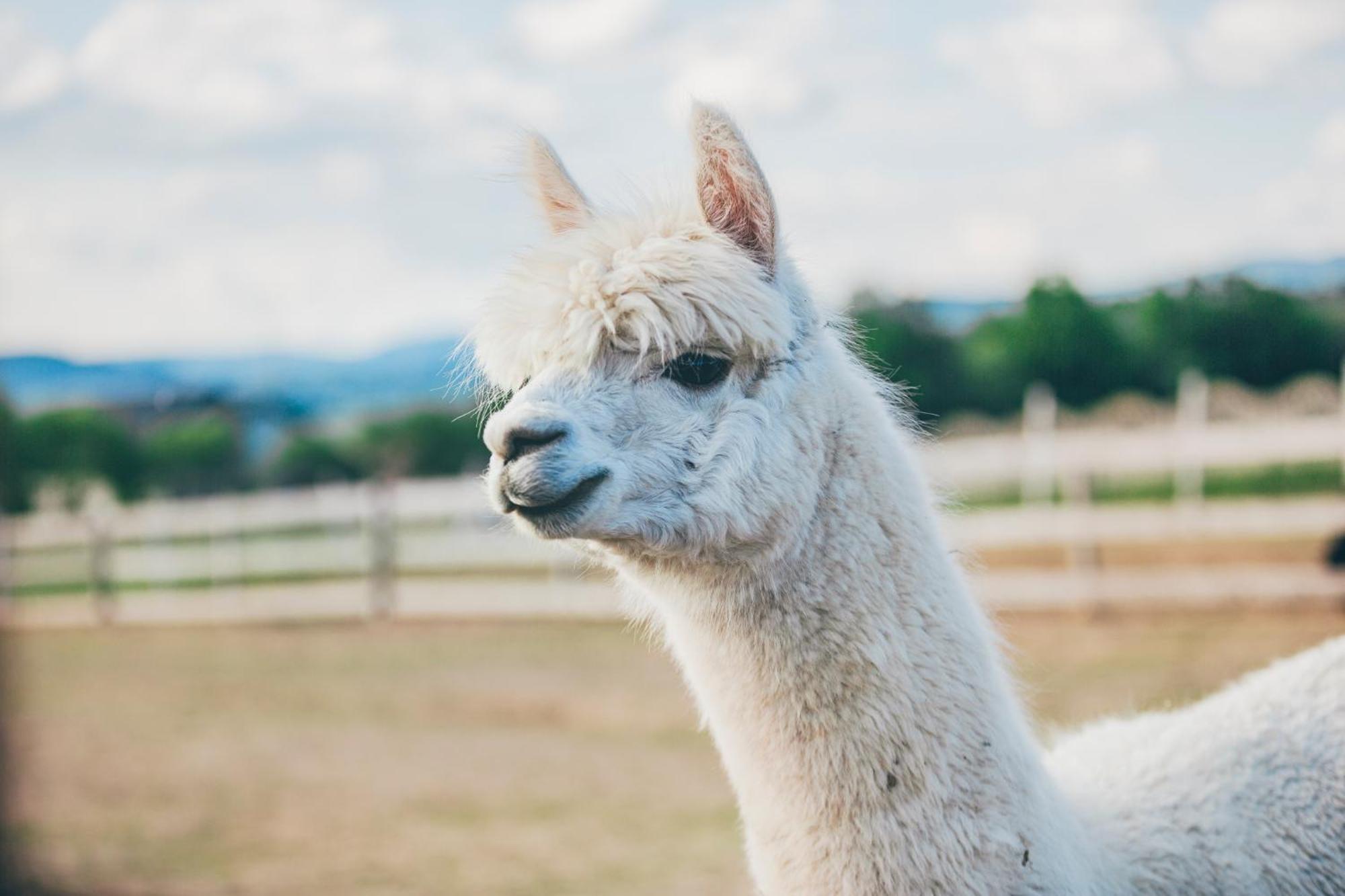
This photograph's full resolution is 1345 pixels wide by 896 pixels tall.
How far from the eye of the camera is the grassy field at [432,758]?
586cm

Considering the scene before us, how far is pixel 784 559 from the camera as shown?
2248 mm

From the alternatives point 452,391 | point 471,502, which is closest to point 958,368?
point 471,502

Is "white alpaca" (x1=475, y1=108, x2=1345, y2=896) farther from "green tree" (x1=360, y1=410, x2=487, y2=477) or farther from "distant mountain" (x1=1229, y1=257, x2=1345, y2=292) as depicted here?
"green tree" (x1=360, y1=410, x2=487, y2=477)

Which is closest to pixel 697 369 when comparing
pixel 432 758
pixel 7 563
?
pixel 432 758

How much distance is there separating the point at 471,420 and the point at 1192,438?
8865 mm

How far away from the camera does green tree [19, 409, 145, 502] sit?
21.4 meters

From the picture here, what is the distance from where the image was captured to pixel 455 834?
21.1 feet

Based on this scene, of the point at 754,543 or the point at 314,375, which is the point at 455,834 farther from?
the point at 314,375

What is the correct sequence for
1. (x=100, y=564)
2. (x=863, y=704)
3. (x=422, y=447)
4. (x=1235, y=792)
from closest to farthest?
1. (x=863, y=704)
2. (x=1235, y=792)
3. (x=100, y=564)
4. (x=422, y=447)

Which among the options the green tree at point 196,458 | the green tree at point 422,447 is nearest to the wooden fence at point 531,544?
the green tree at point 196,458

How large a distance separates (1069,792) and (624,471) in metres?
1.25

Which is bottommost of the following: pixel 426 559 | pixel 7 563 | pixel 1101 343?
pixel 7 563

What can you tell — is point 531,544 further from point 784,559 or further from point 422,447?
point 422,447

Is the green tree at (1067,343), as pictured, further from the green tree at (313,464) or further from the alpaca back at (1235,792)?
the alpaca back at (1235,792)
